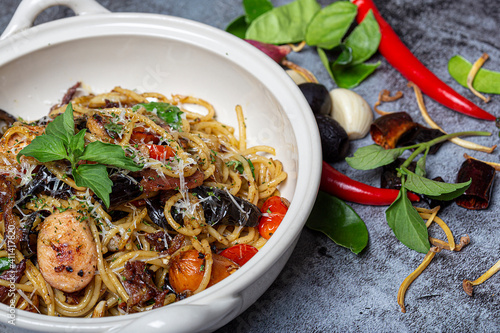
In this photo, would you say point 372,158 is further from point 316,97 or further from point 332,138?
point 316,97

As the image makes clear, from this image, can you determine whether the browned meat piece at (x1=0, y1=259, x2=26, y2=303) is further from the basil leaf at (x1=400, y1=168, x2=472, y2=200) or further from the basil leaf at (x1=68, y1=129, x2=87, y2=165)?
the basil leaf at (x1=400, y1=168, x2=472, y2=200)

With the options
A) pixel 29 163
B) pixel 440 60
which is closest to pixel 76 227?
pixel 29 163

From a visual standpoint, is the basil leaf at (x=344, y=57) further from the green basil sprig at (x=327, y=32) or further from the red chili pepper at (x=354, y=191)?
the red chili pepper at (x=354, y=191)

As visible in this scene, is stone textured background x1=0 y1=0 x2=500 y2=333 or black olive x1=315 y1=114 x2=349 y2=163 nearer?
stone textured background x1=0 y1=0 x2=500 y2=333

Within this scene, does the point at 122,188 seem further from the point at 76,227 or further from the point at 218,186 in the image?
the point at 218,186

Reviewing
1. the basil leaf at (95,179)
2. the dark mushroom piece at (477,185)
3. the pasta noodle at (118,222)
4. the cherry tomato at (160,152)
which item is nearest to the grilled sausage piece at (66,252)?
the pasta noodle at (118,222)

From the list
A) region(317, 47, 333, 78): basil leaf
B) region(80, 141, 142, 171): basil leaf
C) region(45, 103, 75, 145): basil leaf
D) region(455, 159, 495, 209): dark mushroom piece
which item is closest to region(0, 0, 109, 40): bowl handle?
region(45, 103, 75, 145): basil leaf

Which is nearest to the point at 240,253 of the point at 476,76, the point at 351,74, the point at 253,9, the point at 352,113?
the point at 352,113
